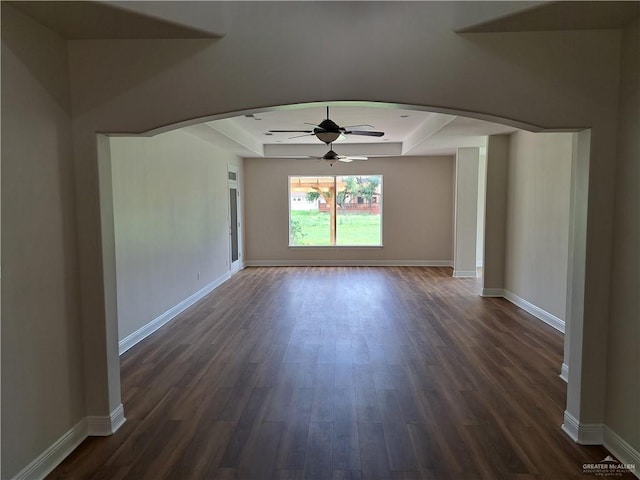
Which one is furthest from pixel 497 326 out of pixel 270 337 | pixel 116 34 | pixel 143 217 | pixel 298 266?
pixel 298 266

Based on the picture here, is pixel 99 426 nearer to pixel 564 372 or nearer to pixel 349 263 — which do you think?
pixel 564 372

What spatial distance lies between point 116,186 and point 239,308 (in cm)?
268

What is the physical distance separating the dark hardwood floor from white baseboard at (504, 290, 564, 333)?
12 centimetres

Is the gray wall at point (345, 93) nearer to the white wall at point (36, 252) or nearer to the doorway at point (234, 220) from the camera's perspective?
the white wall at point (36, 252)

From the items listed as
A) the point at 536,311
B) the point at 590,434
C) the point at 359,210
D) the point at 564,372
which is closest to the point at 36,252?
the point at 590,434

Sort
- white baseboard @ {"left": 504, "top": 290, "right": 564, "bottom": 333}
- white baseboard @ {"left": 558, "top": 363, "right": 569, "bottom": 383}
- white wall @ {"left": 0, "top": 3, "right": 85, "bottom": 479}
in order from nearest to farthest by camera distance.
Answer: white wall @ {"left": 0, "top": 3, "right": 85, "bottom": 479}
white baseboard @ {"left": 558, "top": 363, "right": 569, "bottom": 383}
white baseboard @ {"left": 504, "top": 290, "right": 564, "bottom": 333}

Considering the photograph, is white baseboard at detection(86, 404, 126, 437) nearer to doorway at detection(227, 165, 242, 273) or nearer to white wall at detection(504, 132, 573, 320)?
white wall at detection(504, 132, 573, 320)

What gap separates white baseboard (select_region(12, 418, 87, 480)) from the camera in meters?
2.31

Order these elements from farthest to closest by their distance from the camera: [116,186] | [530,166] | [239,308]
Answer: [239,308], [530,166], [116,186]

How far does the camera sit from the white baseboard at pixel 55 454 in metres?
2.31

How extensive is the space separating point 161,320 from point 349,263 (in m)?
5.66

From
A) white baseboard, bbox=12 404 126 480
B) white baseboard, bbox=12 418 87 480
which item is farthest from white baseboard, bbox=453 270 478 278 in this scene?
white baseboard, bbox=12 418 87 480

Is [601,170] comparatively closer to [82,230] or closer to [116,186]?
[82,230]

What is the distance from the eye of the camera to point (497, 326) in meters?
5.18
